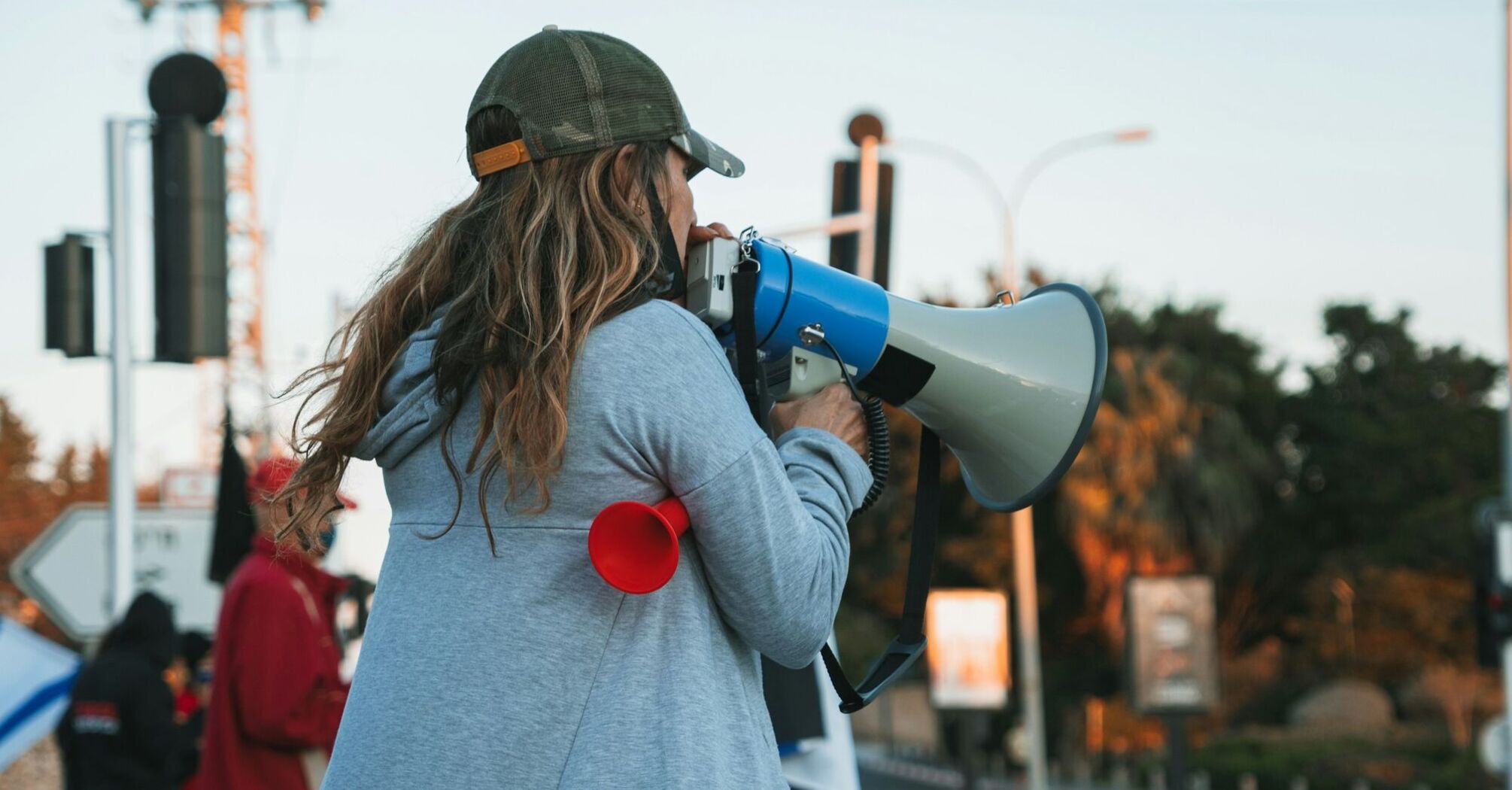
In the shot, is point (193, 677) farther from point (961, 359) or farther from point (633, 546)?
point (633, 546)

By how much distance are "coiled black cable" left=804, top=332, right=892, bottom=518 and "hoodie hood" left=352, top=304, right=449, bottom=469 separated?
0.44 metres

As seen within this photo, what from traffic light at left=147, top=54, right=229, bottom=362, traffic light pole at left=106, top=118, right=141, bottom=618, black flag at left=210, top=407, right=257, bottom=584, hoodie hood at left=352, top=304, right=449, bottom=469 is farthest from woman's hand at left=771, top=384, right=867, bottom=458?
traffic light pole at left=106, top=118, right=141, bottom=618

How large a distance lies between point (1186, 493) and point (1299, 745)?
5.49 m

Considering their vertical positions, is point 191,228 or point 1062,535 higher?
point 191,228

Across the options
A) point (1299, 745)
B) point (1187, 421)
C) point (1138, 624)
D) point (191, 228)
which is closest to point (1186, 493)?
point (1187, 421)

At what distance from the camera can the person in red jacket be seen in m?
4.12

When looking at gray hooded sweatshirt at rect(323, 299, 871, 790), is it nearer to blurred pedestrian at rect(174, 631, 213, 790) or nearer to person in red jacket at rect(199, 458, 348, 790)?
person in red jacket at rect(199, 458, 348, 790)

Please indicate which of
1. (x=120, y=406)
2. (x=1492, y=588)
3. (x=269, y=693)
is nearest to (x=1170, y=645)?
(x=1492, y=588)

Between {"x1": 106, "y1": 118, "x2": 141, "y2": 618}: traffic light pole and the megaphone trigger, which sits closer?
the megaphone trigger

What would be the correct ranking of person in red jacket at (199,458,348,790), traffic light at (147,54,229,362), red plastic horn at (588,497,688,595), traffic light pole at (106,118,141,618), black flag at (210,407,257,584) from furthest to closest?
traffic light pole at (106,118,141,618), traffic light at (147,54,229,362), black flag at (210,407,257,584), person in red jacket at (199,458,348,790), red plastic horn at (588,497,688,595)

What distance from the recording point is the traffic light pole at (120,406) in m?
7.33

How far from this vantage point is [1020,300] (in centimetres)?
223

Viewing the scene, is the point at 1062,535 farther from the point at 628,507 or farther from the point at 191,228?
the point at 628,507

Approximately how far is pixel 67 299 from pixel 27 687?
156cm
